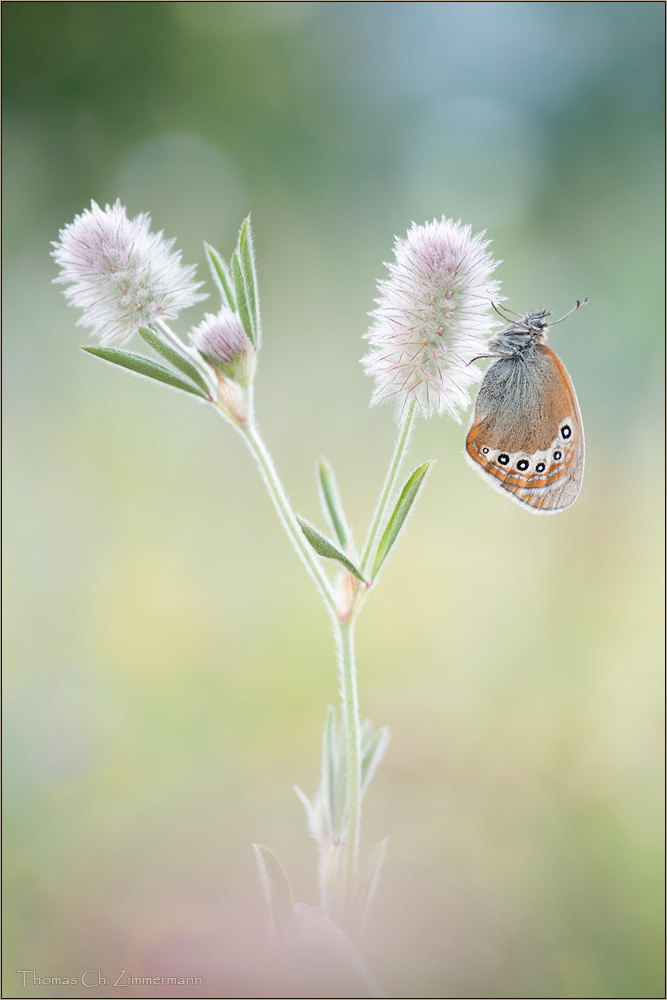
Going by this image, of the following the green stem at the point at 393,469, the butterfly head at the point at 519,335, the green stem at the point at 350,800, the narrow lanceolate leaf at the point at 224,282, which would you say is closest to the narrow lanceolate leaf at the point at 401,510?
the green stem at the point at 393,469

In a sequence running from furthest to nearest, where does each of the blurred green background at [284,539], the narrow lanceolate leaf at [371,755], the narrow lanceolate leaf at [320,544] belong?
the blurred green background at [284,539] < the narrow lanceolate leaf at [371,755] < the narrow lanceolate leaf at [320,544]

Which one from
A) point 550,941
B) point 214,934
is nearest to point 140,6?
point 214,934

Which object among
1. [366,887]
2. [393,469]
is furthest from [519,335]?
[366,887]

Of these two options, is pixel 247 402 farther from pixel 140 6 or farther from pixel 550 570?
pixel 140 6

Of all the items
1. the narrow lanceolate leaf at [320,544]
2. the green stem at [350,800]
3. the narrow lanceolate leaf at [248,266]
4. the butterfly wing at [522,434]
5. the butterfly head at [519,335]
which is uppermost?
the narrow lanceolate leaf at [248,266]

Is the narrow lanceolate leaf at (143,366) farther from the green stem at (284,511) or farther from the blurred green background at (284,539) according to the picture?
the blurred green background at (284,539)

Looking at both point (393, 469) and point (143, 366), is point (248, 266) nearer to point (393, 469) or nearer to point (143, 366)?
point (143, 366)
